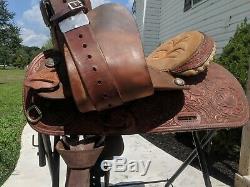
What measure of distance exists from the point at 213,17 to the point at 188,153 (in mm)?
2789

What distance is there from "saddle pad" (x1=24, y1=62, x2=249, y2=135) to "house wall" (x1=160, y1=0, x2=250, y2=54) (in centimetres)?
326

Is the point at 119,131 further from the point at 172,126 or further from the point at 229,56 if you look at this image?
the point at 229,56

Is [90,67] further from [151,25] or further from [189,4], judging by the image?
[151,25]

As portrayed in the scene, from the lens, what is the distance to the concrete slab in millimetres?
2561

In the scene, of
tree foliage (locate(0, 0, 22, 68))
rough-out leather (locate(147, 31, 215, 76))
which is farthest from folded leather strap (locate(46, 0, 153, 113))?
tree foliage (locate(0, 0, 22, 68))

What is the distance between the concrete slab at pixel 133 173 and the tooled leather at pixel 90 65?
1352mm

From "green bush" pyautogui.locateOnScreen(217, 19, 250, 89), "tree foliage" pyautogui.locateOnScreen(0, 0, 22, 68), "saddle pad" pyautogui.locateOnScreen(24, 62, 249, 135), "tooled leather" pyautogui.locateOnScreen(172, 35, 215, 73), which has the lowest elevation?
"tree foliage" pyautogui.locateOnScreen(0, 0, 22, 68)

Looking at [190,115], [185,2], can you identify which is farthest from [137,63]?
[185,2]

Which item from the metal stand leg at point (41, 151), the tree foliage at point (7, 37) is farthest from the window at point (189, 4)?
the tree foliage at point (7, 37)

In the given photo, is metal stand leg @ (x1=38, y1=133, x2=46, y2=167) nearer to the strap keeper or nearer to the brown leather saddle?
the brown leather saddle

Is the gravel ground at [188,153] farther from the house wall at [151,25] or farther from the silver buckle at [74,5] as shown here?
the house wall at [151,25]

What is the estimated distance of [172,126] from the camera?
47.8 inches

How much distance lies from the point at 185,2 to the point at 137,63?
6487 millimetres

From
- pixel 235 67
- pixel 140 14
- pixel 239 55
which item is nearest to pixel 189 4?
pixel 239 55
